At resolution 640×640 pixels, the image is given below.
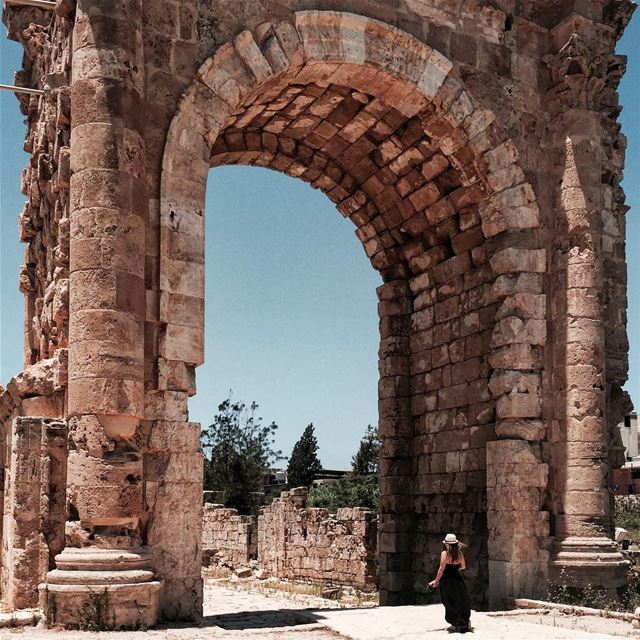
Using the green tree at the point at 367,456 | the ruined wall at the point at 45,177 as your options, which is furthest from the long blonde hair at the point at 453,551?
the green tree at the point at 367,456

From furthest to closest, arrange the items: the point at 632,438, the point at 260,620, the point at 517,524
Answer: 1. the point at 632,438
2. the point at 517,524
3. the point at 260,620

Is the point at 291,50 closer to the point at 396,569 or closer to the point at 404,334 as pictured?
the point at 404,334

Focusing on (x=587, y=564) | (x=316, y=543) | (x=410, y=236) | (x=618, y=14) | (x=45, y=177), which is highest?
(x=618, y=14)

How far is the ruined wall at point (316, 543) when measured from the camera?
1712 centimetres

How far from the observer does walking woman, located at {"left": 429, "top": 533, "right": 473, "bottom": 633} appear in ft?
27.6

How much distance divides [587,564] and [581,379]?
199 cm

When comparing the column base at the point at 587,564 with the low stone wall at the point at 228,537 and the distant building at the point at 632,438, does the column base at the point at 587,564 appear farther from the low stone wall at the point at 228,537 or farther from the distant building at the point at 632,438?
the distant building at the point at 632,438

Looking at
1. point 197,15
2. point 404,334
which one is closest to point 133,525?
point 197,15

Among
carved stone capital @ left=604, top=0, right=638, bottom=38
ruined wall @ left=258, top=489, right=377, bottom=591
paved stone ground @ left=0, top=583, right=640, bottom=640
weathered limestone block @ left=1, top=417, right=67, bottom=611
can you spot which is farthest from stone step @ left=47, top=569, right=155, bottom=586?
ruined wall @ left=258, top=489, right=377, bottom=591

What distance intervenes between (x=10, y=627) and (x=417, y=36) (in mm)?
7293

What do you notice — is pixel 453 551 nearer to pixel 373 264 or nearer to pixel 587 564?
pixel 587 564

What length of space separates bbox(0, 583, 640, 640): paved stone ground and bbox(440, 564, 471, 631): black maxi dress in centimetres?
14

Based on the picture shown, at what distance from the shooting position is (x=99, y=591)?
7.63 metres

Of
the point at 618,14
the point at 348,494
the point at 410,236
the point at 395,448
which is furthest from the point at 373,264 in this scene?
the point at 348,494
